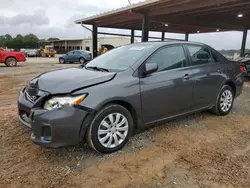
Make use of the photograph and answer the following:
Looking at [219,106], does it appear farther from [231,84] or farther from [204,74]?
[204,74]

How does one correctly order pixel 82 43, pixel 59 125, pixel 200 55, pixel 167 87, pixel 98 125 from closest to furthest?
pixel 59 125
pixel 98 125
pixel 167 87
pixel 200 55
pixel 82 43

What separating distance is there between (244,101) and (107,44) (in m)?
41.3

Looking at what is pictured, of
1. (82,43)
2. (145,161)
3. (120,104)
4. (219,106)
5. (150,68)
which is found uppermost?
(82,43)

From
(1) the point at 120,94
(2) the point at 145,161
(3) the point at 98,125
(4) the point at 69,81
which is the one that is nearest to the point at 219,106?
(2) the point at 145,161

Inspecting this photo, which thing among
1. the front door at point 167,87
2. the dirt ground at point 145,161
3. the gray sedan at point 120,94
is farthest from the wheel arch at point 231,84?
the front door at point 167,87

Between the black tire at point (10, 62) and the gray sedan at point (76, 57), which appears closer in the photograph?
the black tire at point (10, 62)

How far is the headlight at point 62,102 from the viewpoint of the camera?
273cm

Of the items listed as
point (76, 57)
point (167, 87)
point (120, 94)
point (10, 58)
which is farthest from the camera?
point (76, 57)

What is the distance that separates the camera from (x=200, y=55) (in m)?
4.30

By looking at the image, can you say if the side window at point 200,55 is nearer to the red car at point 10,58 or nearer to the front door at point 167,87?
the front door at point 167,87

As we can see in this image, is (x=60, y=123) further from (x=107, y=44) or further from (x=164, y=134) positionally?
(x=107, y=44)

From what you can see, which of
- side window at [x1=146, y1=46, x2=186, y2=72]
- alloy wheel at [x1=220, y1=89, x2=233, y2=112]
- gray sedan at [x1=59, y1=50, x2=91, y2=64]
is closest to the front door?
side window at [x1=146, y1=46, x2=186, y2=72]

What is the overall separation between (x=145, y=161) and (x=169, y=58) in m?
1.74

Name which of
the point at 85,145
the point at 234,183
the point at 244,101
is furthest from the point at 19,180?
the point at 244,101
